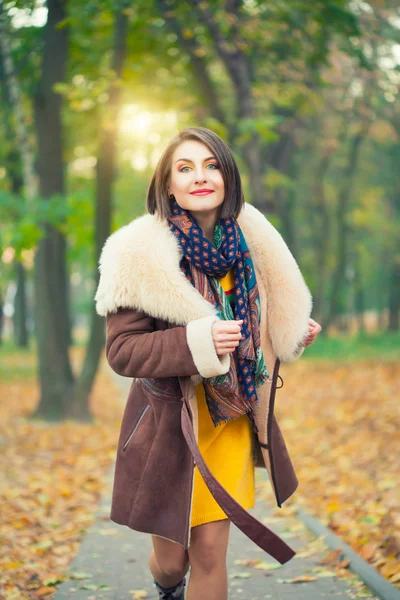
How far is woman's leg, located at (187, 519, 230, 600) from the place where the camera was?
3.18 metres

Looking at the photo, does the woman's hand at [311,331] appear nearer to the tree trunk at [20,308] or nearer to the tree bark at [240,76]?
the tree bark at [240,76]

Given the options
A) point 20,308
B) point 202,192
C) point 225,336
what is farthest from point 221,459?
point 20,308

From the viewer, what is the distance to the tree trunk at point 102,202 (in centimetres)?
1177

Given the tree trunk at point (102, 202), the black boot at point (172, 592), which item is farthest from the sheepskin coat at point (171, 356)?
the tree trunk at point (102, 202)

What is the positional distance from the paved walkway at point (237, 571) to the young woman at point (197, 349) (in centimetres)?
137

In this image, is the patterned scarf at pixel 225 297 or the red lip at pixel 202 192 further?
the red lip at pixel 202 192

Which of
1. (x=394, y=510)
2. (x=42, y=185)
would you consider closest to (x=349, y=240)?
(x=42, y=185)

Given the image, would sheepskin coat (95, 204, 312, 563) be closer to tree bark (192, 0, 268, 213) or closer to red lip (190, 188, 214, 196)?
red lip (190, 188, 214, 196)

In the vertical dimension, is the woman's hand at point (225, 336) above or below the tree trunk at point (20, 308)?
above

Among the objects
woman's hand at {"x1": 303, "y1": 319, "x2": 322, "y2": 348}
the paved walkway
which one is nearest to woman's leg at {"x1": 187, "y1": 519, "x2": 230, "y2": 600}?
woman's hand at {"x1": 303, "y1": 319, "x2": 322, "y2": 348}

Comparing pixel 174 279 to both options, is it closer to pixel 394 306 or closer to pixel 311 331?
pixel 311 331

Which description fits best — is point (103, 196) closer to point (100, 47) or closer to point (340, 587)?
point (100, 47)

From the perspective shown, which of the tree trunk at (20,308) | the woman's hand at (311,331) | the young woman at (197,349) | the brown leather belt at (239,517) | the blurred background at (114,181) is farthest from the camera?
the tree trunk at (20,308)

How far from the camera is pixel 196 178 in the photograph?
3232 mm
